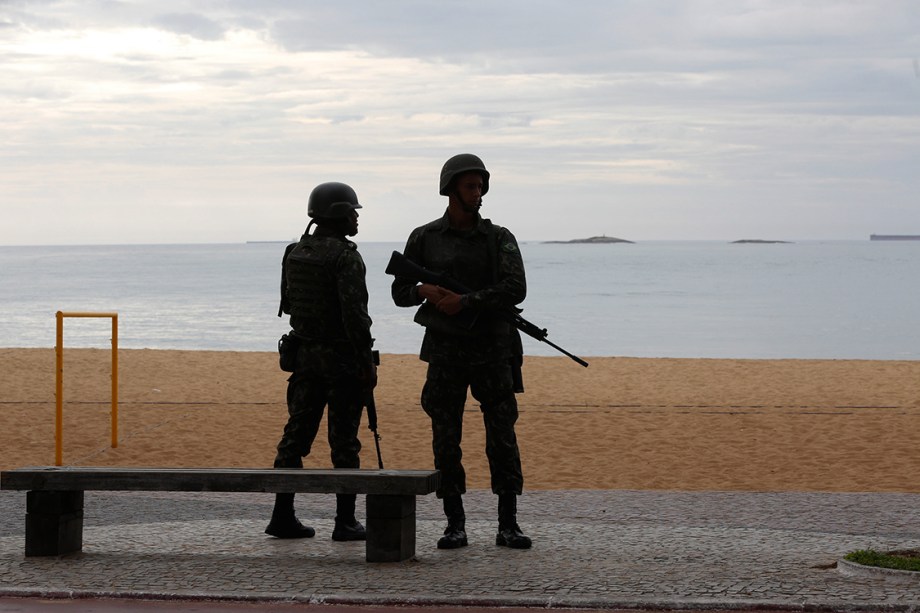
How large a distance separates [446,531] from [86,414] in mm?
10508

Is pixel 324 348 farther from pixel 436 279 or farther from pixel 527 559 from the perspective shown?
pixel 527 559

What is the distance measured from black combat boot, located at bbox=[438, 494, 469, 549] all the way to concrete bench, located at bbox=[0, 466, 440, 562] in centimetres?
29

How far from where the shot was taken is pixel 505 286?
682 cm

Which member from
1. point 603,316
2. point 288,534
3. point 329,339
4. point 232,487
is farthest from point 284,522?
point 603,316

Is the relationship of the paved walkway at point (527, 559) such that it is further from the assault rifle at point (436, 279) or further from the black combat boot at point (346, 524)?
the assault rifle at point (436, 279)

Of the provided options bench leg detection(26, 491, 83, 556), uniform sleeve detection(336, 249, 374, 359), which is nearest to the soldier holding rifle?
uniform sleeve detection(336, 249, 374, 359)

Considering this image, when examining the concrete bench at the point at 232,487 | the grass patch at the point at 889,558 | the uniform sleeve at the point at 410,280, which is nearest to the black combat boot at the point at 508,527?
the concrete bench at the point at 232,487

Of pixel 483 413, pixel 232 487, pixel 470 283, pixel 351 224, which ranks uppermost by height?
pixel 351 224

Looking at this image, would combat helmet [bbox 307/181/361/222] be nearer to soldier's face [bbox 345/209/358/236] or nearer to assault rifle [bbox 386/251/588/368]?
soldier's face [bbox 345/209/358/236]

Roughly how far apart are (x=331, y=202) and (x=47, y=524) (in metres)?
2.13

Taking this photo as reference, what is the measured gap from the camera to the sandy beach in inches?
486

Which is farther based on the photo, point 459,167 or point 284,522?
point 284,522

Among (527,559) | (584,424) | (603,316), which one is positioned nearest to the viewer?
(527,559)

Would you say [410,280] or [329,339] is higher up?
[410,280]
